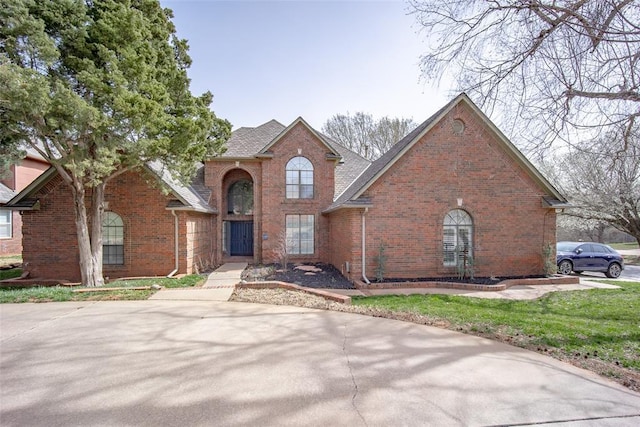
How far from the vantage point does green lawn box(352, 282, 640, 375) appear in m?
5.35

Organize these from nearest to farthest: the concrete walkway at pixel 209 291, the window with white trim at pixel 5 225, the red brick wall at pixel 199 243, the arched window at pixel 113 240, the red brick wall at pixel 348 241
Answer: the concrete walkway at pixel 209 291, the red brick wall at pixel 348 241, the arched window at pixel 113 240, the red brick wall at pixel 199 243, the window with white trim at pixel 5 225

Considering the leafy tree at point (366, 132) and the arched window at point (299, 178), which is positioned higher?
the leafy tree at point (366, 132)

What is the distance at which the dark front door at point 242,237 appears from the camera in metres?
18.5

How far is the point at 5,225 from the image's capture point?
815 inches

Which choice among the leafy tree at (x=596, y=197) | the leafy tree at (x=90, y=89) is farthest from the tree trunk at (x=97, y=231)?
the leafy tree at (x=596, y=197)

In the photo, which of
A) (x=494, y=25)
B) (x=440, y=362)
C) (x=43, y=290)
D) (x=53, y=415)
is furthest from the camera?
(x=43, y=290)

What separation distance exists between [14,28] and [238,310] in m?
8.59

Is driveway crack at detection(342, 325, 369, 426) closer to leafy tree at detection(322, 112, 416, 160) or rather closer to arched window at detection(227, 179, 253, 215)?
arched window at detection(227, 179, 253, 215)

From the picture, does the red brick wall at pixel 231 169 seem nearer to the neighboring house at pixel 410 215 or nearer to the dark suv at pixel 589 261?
the neighboring house at pixel 410 215

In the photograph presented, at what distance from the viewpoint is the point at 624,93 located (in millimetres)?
6211

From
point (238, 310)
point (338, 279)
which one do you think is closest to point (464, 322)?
point (238, 310)

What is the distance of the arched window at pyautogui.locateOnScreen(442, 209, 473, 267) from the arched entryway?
1056 centimetres

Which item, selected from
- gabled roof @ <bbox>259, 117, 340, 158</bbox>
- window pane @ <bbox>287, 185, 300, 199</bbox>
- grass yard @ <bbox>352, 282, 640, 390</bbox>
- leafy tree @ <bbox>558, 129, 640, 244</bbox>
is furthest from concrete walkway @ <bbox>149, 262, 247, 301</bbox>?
leafy tree @ <bbox>558, 129, 640, 244</bbox>

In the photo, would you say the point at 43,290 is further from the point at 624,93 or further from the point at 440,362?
the point at 624,93
